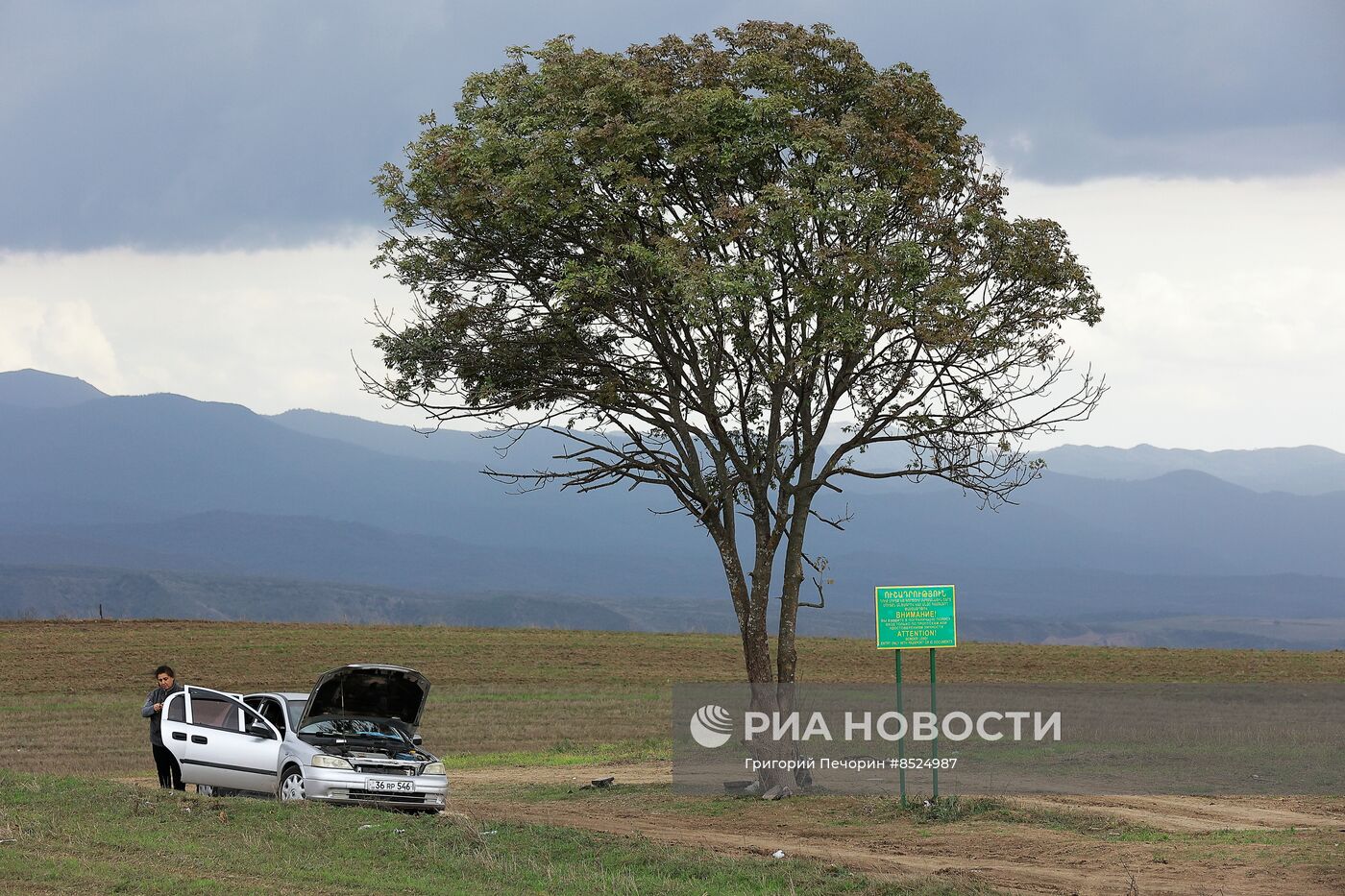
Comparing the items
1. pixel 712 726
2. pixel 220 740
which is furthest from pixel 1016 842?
pixel 712 726

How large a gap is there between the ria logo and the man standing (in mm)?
11308

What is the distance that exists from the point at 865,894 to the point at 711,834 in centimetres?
530

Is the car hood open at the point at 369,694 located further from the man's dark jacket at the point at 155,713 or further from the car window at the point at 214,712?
the man's dark jacket at the point at 155,713

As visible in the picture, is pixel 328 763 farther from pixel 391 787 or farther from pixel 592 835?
pixel 592 835

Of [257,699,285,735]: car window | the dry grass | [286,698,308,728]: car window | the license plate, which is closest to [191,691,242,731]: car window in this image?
[257,699,285,735]: car window

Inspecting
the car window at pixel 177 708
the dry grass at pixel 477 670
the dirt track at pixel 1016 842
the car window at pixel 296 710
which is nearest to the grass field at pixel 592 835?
the dirt track at pixel 1016 842

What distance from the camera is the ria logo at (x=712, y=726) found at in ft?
98.9

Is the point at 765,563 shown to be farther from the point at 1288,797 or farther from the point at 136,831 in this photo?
the point at 136,831

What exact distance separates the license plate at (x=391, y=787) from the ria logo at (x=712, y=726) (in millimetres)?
10459

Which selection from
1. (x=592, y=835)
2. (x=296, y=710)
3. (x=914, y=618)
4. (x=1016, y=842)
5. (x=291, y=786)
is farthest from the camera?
(x=296, y=710)

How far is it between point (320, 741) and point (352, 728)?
2.60ft

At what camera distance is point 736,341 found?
2342 centimetres

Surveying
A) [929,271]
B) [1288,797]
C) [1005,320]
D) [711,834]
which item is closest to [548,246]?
[929,271]

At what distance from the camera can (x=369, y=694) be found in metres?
22.7
